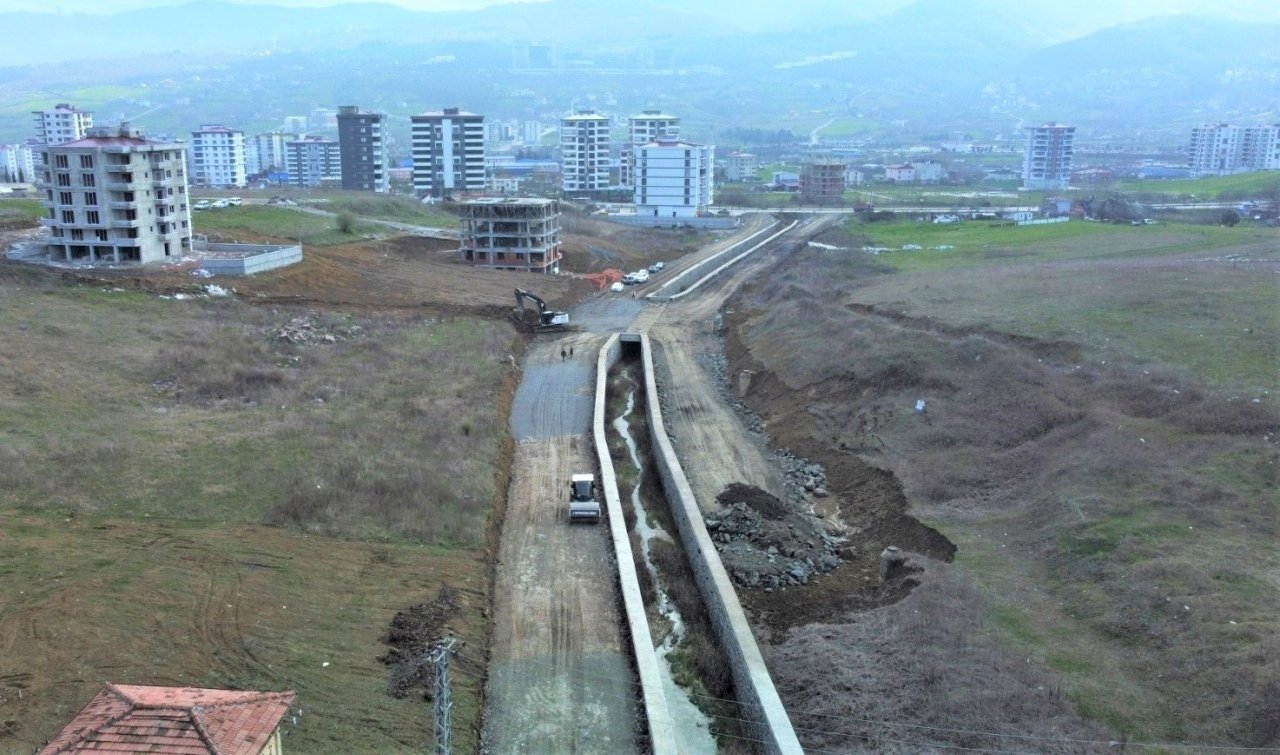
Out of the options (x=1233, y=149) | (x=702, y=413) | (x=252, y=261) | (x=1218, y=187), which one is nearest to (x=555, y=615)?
(x=702, y=413)

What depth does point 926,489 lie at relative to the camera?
26031 mm

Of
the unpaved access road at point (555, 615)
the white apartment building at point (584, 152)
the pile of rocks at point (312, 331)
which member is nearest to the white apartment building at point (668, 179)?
the white apartment building at point (584, 152)

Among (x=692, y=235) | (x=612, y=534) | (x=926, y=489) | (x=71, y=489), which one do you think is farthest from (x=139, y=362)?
(x=692, y=235)

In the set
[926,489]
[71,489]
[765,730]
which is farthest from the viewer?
[926,489]

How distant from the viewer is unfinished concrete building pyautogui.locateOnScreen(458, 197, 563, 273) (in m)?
62.5

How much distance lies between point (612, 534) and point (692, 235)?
6741 cm

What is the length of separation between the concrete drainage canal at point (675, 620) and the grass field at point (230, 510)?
371cm

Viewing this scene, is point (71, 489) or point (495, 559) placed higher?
point (71, 489)

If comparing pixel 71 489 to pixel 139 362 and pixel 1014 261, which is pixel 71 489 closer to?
pixel 139 362

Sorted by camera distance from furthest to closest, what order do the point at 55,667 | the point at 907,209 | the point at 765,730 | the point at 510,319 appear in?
1. the point at 907,209
2. the point at 510,319
3. the point at 765,730
4. the point at 55,667

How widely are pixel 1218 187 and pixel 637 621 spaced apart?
366 feet

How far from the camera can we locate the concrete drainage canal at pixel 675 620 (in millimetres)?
17984

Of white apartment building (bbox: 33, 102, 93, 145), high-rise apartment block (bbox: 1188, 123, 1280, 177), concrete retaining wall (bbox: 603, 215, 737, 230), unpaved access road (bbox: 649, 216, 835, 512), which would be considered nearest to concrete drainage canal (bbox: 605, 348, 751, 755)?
unpaved access road (bbox: 649, 216, 835, 512)

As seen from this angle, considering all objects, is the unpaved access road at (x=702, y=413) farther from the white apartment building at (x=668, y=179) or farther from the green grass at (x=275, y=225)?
the white apartment building at (x=668, y=179)
